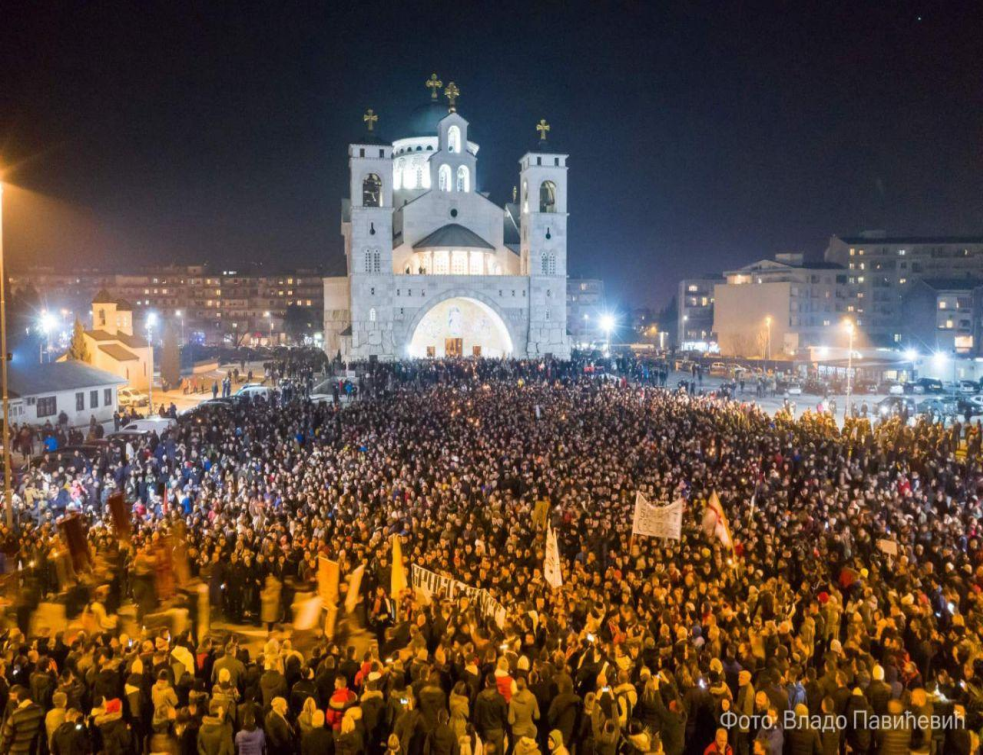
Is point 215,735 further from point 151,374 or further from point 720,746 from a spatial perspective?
point 151,374

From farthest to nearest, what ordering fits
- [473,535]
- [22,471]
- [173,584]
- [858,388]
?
[858,388] < [22,471] < [473,535] < [173,584]

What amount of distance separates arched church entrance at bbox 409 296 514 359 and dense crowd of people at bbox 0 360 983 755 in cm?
2728

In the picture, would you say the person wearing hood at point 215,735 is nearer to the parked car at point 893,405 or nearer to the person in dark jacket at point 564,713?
the person in dark jacket at point 564,713

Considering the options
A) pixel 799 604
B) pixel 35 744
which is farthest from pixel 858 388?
pixel 35 744

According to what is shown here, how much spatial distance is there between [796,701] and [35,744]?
6.19 metres

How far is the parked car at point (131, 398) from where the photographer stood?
31523mm

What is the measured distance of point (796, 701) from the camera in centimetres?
627

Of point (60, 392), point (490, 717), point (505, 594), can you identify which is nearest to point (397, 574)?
point (505, 594)

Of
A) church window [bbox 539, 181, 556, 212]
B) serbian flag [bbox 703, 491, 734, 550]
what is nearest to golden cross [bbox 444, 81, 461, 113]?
church window [bbox 539, 181, 556, 212]

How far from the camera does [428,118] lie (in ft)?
173

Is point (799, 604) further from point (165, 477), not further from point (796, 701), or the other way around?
point (165, 477)

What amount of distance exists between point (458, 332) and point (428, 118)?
55.7ft

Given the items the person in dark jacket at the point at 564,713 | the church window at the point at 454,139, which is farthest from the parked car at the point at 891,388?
the person in dark jacket at the point at 564,713

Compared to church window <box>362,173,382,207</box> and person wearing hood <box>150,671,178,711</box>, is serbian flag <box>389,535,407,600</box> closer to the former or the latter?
person wearing hood <box>150,671,178,711</box>
